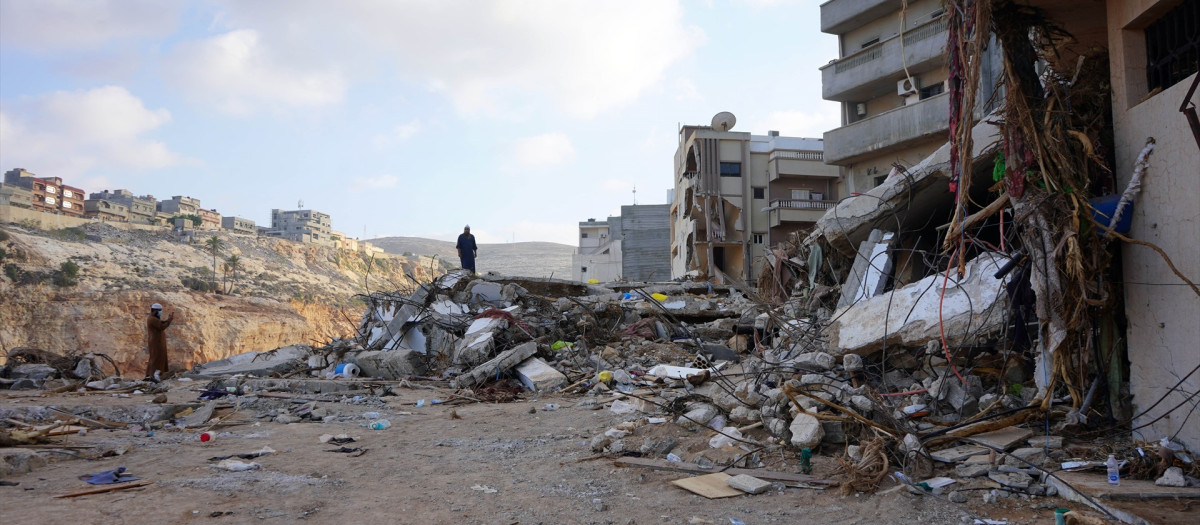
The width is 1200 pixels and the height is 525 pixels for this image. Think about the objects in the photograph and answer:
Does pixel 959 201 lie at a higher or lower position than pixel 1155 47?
lower

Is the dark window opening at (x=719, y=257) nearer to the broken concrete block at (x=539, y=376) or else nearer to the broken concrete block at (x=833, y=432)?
the broken concrete block at (x=539, y=376)

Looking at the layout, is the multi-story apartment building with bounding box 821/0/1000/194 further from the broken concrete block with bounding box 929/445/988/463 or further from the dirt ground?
the dirt ground

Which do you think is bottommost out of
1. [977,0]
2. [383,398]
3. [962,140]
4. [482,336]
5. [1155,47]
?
[383,398]

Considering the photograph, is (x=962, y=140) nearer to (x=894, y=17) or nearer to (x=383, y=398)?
(x=383, y=398)

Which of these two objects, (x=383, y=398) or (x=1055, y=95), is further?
(x=383, y=398)

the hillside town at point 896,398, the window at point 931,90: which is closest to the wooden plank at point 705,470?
the hillside town at point 896,398

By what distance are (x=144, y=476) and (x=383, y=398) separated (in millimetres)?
4248

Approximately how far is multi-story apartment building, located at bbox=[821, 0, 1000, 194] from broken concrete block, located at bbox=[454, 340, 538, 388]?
14738 millimetres

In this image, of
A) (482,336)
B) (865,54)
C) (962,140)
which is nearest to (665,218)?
(865,54)

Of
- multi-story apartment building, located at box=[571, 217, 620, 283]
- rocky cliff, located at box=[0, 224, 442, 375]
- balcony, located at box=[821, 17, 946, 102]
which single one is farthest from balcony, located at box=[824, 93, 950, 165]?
multi-story apartment building, located at box=[571, 217, 620, 283]

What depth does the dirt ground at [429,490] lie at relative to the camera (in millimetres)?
3447

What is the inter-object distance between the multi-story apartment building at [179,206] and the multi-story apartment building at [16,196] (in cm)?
2146

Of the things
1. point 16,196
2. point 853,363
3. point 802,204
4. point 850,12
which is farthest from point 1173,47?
point 16,196

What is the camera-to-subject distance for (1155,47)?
4.33 meters
